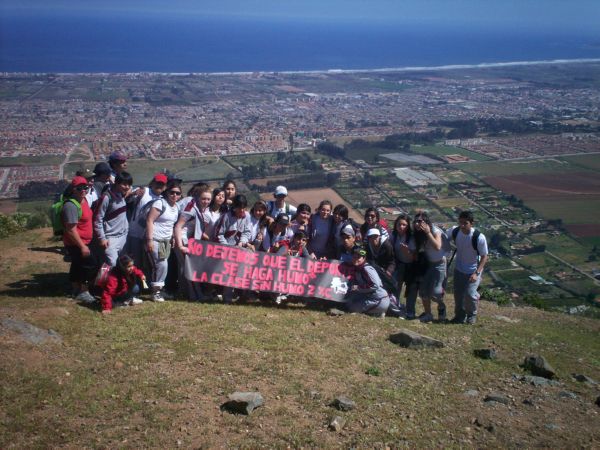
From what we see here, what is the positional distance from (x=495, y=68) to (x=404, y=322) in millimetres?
142982

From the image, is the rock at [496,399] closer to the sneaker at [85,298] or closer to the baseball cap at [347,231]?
the baseball cap at [347,231]

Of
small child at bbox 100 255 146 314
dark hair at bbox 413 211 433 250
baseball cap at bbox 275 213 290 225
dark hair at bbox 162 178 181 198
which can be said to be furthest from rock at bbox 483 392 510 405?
dark hair at bbox 162 178 181 198

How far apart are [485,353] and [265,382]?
418 cm

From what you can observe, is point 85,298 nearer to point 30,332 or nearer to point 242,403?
point 30,332

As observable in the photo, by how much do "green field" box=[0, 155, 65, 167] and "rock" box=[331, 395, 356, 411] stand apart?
40.0 meters

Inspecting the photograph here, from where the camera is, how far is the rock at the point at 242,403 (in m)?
6.82

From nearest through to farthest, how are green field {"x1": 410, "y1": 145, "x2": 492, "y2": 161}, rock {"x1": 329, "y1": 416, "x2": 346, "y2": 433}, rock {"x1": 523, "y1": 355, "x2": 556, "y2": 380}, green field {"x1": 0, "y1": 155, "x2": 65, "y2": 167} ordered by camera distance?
rock {"x1": 329, "y1": 416, "x2": 346, "y2": 433}, rock {"x1": 523, "y1": 355, "x2": 556, "y2": 380}, green field {"x1": 0, "y1": 155, "x2": 65, "y2": 167}, green field {"x1": 410, "y1": 145, "x2": 492, "y2": 161}

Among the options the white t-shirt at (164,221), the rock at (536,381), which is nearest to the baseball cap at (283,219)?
the white t-shirt at (164,221)

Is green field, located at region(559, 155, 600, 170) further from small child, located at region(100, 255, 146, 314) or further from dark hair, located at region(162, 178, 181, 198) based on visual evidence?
small child, located at region(100, 255, 146, 314)

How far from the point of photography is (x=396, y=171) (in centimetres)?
4756

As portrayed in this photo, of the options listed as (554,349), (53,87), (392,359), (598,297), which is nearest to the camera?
(392,359)

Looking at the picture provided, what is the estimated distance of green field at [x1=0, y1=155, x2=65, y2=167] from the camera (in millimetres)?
41088

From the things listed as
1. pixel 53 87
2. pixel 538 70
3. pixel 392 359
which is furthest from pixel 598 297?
pixel 538 70

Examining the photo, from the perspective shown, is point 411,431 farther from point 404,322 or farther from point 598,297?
point 598,297
